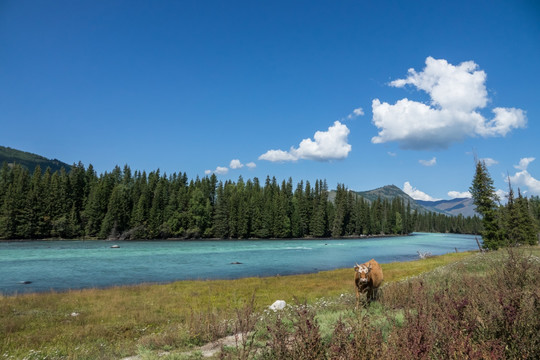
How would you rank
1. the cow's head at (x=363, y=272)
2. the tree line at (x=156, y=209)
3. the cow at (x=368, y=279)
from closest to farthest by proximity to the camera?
the cow's head at (x=363, y=272)
the cow at (x=368, y=279)
the tree line at (x=156, y=209)

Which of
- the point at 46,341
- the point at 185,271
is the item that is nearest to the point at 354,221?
the point at 185,271

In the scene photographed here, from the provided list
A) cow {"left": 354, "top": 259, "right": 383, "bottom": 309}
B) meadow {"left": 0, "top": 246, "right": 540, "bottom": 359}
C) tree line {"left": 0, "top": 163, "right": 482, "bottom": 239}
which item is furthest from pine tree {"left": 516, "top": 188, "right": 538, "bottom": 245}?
tree line {"left": 0, "top": 163, "right": 482, "bottom": 239}

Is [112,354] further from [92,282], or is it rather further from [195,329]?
[92,282]

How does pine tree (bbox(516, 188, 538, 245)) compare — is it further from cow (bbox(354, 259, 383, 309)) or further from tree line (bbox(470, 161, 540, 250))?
cow (bbox(354, 259, 383, 309))

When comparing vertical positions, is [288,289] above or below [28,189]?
below

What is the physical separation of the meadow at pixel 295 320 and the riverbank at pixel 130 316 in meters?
0.05

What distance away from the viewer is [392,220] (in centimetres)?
15725

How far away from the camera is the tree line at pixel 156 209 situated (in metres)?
83.4

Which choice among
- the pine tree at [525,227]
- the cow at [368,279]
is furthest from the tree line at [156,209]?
the cow at [368,279]

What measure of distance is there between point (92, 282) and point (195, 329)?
2257cm

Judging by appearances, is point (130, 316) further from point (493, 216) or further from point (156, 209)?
point (156, 209)

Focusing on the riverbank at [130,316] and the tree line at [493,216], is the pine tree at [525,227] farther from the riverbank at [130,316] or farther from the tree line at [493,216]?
the riverbank at [130,316]

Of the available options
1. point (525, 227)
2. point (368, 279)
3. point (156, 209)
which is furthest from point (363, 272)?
point (156, 209)

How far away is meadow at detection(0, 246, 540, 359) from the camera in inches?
177
